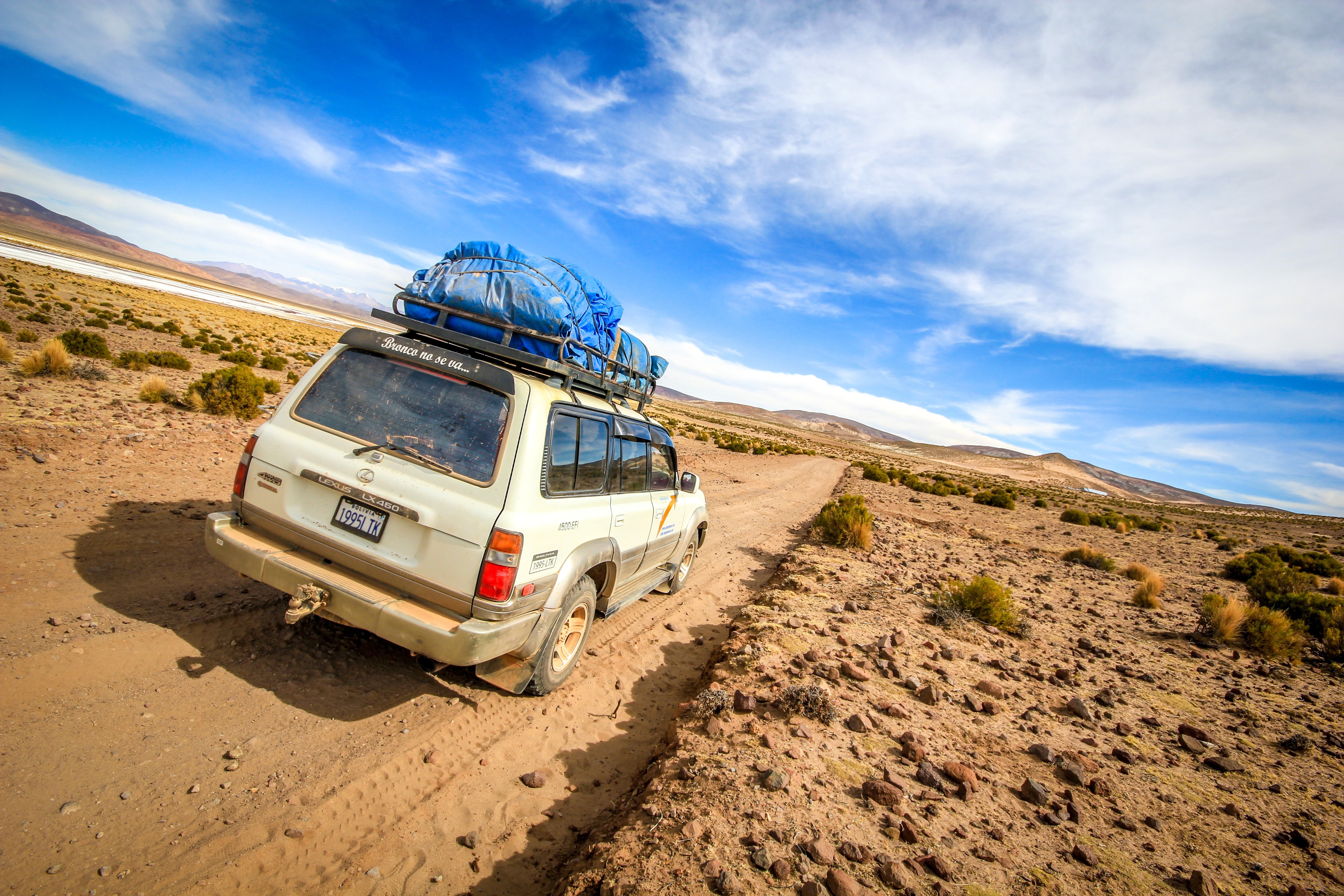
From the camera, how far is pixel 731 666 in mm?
4641

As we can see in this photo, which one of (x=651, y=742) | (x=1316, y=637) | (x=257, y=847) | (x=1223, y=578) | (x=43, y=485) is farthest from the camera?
(x=1223, y=578)

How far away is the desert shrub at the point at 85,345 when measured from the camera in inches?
476

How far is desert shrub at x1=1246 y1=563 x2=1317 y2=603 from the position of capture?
9.98 m

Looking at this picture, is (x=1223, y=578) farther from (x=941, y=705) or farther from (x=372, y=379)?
(x=372, y=379)

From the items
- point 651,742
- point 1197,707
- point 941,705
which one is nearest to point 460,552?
point 651,742

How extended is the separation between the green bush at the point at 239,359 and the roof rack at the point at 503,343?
17.0 metres

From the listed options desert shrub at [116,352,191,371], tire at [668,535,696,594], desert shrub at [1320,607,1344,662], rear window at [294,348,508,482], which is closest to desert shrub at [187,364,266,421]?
desert shrub at [116,352,191,371]

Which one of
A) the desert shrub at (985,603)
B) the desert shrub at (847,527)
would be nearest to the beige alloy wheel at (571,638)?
the desert shrub at (985,603)

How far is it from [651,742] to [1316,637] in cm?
1043

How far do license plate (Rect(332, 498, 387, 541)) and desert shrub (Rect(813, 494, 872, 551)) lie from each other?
27.8ft

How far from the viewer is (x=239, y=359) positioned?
1702 centimetres

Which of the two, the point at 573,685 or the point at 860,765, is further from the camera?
the point at 573,685

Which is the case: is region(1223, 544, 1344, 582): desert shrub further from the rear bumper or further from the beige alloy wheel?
the rear bumper

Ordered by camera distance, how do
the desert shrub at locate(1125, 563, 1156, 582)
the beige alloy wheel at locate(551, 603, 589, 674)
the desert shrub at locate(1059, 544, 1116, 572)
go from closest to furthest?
the beige alloy wheel at locate(551, 603, 589, 674)
the desert shrub at locate(1125, 563, 1156, 582)
the desert shrub at locate(1059, 544, 1116, 572)
